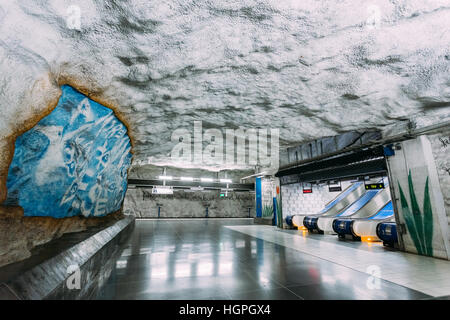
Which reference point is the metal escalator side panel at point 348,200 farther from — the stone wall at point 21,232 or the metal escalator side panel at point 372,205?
the stone wall at point 21,232

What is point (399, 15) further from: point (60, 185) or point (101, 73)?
point (60, 185)

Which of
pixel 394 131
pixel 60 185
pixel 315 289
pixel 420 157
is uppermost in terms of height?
pixel 394 131

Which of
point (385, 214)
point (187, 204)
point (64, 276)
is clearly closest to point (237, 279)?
point (64, 276)

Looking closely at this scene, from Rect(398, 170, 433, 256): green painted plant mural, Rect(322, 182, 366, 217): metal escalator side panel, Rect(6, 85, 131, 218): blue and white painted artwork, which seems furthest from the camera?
Rect(322, 182, 366, 217): metal escalator side panel

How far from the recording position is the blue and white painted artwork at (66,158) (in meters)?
3.23

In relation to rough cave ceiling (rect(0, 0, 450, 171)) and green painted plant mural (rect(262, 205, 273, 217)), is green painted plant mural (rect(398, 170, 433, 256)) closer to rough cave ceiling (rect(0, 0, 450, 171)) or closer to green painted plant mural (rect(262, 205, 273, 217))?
rough cave ceiling (rect(0, 0, 450, 171))

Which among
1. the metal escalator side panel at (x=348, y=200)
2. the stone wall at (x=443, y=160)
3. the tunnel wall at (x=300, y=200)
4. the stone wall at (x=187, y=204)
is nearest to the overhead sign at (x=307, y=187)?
the tunnel wall at (x=300, y=200)

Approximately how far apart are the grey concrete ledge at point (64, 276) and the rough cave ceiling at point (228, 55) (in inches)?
69.3

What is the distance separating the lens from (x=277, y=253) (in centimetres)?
529

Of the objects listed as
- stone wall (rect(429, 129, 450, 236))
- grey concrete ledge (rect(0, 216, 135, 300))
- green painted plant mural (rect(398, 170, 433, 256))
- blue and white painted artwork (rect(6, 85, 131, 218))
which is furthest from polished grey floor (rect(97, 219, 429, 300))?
stone wall (rect(429, 129, 450, 236))

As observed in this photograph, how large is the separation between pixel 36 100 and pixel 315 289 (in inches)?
186

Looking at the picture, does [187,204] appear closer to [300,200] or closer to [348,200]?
[300,200]

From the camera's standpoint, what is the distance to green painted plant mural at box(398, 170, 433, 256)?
5.10 meters

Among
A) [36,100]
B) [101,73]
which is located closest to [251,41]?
[101,73]
